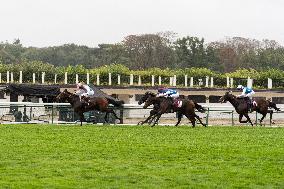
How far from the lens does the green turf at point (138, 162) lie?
10688mm

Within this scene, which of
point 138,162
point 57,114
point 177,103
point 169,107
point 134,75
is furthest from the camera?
point 134,75

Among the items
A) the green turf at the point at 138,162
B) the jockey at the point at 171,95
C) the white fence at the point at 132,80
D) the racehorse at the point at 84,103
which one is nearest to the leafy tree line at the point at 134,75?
the white fence at the point at 132,80

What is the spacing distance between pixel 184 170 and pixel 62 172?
2.04 meters

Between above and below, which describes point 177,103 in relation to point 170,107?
above

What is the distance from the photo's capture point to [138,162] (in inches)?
519

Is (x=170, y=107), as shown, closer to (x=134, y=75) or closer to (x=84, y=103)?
(x=84, y=103)

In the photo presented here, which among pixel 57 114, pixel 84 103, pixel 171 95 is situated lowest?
pixel 57 114

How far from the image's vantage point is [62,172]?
37.9 ft

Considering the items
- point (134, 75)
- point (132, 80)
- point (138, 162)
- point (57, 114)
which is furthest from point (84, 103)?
point (134, 75)

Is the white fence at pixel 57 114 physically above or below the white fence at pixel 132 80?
below

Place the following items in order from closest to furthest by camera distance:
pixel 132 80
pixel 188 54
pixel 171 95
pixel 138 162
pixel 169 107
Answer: pixel 138 162, pixel 169 107, pixel 171 95, pixel 132 80, pixel 188 54

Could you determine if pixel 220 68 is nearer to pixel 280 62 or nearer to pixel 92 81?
pixel 280 62

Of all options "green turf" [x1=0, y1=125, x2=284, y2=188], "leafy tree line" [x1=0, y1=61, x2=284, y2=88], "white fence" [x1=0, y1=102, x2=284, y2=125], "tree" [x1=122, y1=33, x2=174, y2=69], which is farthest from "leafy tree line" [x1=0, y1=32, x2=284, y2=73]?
"green turf" [x1=0, y1=125, x2=284, y2=188]

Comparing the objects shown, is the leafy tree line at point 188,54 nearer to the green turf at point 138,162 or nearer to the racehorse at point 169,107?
the racehorse at point 169,107
